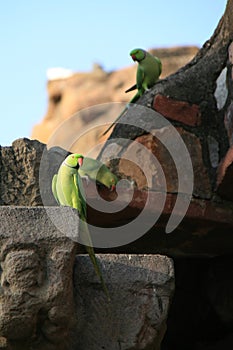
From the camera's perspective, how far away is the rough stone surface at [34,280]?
6.97ft

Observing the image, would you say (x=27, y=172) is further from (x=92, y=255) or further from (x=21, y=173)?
(x=92, y=255)

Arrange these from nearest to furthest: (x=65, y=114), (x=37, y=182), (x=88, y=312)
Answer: (x=88, y=312) < (x=37, y=182) < (x=65, y=114)

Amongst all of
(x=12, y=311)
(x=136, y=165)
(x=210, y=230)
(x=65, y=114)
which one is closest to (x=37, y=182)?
(x=136, y=165)

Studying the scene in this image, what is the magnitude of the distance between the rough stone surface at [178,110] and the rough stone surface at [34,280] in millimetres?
1147

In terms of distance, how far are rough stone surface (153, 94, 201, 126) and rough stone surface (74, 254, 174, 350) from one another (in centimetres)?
91

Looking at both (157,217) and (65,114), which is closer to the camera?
(157,217)

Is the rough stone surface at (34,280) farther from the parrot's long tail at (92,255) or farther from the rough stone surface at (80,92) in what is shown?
the rough stone surface at (80,92)

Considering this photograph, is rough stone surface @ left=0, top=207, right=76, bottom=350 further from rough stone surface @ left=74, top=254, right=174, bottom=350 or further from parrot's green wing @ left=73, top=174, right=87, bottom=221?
parrot's green wing @ left=73, top=174, right=87, bottom=221

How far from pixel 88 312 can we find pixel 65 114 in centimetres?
1056

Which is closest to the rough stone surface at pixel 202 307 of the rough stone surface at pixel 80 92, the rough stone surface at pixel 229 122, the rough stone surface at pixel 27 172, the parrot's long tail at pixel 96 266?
the rough stone surface at pixel 229 122

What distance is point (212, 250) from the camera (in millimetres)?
3299

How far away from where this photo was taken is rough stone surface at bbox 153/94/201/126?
127 inches

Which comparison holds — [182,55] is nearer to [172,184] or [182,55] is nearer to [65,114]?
[65,114]

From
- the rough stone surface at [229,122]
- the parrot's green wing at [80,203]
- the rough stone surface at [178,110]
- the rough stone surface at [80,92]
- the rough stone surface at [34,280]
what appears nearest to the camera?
the rough stone surface at [34,280]
